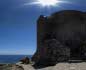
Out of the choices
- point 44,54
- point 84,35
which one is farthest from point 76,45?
point 44,54

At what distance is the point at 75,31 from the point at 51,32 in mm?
4658

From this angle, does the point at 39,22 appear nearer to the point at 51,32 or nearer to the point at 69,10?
the point at 51,32

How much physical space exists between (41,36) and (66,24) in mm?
5462

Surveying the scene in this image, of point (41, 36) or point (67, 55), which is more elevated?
point (41, 36)

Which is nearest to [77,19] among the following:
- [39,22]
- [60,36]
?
[60,36]

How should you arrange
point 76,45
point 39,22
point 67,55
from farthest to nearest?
point 39,22 < point 76,45 < point 67,55

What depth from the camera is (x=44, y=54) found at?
31438 mm

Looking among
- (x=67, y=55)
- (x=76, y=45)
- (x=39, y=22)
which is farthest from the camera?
(x=39, y=22)

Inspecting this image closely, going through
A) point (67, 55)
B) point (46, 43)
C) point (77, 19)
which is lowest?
point (67, 55)

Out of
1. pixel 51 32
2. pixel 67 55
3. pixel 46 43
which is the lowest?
pixel 67 55

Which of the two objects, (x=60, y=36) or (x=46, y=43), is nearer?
(x=46, y=43)

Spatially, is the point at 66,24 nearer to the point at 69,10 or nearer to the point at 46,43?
the point at 69,10

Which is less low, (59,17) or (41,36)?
(59,17)

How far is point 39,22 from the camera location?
3919 centimetres
